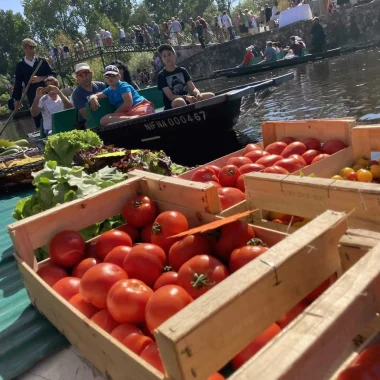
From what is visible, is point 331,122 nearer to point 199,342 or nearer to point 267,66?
point 199,342

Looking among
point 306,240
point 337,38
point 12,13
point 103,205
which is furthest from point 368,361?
point 12,13

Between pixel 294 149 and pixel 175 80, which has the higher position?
pixel 175 80

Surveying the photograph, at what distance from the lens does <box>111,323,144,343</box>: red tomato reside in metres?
1.75

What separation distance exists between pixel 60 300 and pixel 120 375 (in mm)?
528

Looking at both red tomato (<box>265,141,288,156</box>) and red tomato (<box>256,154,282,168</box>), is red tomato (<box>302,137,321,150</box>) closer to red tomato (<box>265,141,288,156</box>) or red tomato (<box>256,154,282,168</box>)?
red tomato (<box>265,141,288,156</box>)

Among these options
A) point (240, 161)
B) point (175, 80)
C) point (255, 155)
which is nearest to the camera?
point (240, 161)

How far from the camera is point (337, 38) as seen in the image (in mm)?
28641

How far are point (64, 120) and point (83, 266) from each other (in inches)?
256

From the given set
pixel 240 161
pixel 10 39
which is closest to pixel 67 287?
pixel 240 161

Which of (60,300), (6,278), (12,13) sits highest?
(12,13)

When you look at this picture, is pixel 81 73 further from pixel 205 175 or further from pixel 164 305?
pixel 164 305

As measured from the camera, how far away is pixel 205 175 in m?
3.23

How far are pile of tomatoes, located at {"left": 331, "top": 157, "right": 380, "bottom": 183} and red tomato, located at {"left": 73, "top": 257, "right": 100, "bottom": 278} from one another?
1603 millimetres

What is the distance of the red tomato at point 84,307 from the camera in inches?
79.7
